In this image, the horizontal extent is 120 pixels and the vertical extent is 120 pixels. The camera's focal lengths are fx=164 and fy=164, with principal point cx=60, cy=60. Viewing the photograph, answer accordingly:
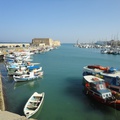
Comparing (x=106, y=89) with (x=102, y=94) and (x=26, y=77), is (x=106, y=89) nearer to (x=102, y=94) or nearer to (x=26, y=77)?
(x=102, y=94)

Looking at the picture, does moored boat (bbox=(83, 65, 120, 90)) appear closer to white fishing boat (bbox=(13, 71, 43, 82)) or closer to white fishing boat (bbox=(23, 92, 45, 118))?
white fishing boat (bbox=(13, 71, 43, 82))

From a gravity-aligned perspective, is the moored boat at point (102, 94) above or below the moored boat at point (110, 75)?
below

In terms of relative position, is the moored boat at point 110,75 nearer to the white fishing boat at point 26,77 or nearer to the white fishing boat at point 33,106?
the white fishing boat at point 26,77

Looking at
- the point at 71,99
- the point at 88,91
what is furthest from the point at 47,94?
the point at 88,91

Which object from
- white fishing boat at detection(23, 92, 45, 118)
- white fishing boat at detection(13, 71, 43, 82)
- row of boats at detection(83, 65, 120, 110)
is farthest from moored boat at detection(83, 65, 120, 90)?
white fishing boat at detection(23, 92, 45, 118)

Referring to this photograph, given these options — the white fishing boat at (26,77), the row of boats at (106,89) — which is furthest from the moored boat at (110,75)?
the white fishing boat at (26,77)

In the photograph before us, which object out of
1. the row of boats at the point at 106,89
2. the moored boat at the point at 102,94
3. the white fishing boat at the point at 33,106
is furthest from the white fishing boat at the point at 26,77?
the moored boat at the point at 102,94

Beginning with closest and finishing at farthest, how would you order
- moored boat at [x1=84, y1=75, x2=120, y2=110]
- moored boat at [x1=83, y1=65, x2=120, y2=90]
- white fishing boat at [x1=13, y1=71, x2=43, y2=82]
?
1. moored boat at [x1=84, y1=75, x2=120, y2=110]
2. moored boat at [x1=83, y1=65, x2=120, y2=90]
3. white fishing boat at [x1=13, y1=71, x2=43, y2=82]

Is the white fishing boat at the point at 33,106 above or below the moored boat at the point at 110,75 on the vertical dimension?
below

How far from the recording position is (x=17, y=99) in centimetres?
1945

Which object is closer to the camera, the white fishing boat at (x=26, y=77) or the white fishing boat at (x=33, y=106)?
the white fishing boat at (x=33, y=106)

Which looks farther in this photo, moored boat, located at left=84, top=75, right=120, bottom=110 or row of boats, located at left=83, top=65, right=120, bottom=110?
row of boats, located at left=83, top=65, right=120, bottom=110

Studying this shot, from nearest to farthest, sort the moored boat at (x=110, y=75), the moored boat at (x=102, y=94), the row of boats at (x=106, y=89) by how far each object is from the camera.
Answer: the moored boat at (x=102, y=94)
the row of boats at (x=106, y=89)
the moored boat at (x=110, y=75)

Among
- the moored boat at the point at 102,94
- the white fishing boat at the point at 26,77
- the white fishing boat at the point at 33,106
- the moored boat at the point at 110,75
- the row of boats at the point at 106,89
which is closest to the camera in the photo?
the white fishing boat at the point at 33,106
